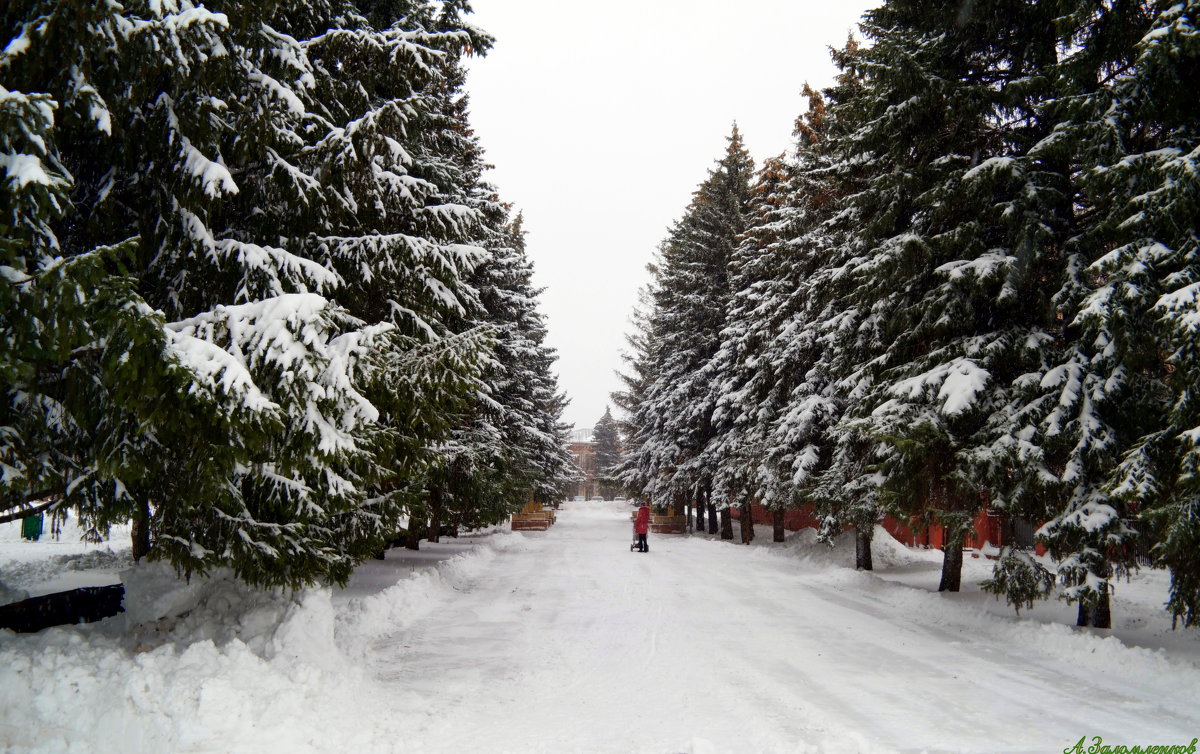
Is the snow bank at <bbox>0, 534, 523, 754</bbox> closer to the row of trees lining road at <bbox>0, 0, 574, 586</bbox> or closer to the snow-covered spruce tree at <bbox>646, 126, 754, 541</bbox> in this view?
the row of trees lining road at <bbox>0, 0, 574, 586</bbox>

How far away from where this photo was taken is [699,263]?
28609mm

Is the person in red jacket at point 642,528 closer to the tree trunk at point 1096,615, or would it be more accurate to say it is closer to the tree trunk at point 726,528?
the tree trunk at point 726,528

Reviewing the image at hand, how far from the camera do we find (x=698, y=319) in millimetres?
28859

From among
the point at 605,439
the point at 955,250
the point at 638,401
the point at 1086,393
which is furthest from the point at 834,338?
the point at 605,439

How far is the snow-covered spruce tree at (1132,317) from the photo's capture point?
729 centimetres

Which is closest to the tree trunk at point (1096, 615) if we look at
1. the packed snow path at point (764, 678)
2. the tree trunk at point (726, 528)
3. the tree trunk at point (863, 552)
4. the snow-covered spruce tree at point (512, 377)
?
the packed snow path at point (764, 678)

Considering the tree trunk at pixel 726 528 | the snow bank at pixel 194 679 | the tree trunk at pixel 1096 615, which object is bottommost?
the tree trunk at pixel 726 528

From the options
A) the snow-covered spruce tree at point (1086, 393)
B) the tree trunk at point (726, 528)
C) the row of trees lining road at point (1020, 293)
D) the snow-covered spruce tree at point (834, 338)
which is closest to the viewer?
the row of trees lining road at point (1020, 293)

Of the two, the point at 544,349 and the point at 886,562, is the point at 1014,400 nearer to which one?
the point at 886,562

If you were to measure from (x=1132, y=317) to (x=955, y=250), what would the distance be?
3472 millimetres

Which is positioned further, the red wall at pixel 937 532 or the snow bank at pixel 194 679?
the red wall at pixel 937 532

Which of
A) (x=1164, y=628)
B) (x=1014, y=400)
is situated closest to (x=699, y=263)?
(x=1014, y=400)

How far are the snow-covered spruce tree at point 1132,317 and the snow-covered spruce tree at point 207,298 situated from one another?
7.64m

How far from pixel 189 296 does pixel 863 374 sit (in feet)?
37.8
